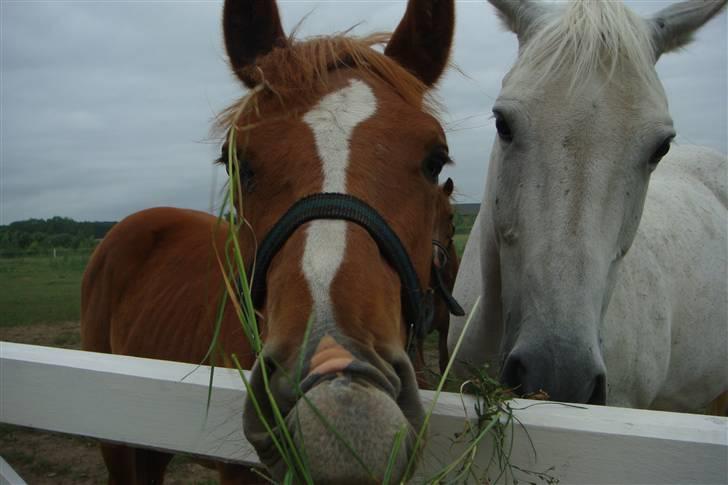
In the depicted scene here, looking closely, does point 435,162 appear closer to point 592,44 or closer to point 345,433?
point 592,44

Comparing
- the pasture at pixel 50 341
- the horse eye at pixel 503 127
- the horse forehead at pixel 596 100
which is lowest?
the pasture at pixel 50 341

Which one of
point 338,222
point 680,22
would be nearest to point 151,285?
point 338,222

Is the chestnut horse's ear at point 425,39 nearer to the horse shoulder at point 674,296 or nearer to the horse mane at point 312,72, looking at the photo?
the horse mane at point 312,72

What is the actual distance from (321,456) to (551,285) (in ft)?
4.00

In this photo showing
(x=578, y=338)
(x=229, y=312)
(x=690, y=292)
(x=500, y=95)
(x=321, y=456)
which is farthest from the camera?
(x=690, y=292)

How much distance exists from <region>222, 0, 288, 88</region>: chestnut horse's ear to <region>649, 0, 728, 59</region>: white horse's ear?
5.62 ft

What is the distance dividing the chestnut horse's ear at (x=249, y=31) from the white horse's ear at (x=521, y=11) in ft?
3.74

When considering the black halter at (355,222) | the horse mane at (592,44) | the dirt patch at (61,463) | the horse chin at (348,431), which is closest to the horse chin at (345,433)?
the horse chin at (348,431)

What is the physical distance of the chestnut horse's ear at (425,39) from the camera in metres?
2.13

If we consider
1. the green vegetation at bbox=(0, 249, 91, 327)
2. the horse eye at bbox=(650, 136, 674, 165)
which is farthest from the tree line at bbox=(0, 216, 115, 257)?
the horse eye at bbox=(650, 136, 674, 165)

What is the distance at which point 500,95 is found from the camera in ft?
7.21

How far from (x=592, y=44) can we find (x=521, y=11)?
0.61 m

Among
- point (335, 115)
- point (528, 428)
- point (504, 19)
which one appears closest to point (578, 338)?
point (528, 428)

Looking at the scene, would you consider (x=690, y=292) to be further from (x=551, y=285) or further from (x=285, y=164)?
(x=285, y=164)
